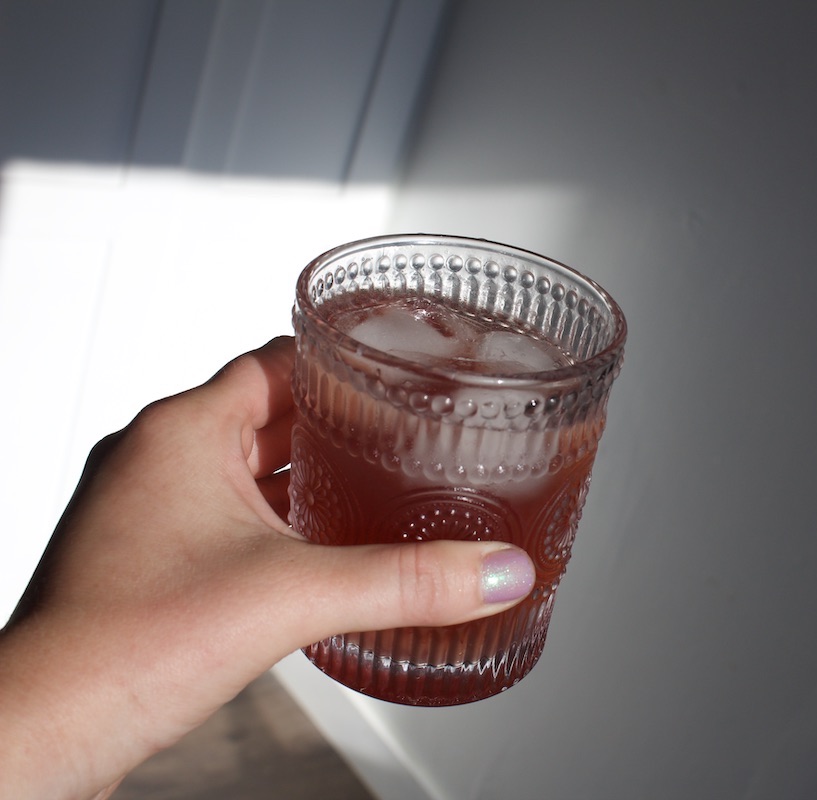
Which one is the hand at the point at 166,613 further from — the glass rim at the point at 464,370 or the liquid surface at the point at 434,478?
the glass rim at the point at 464,370

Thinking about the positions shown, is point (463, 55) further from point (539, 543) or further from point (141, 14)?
point (539, 543)

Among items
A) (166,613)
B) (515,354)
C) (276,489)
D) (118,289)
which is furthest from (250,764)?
(515,354)

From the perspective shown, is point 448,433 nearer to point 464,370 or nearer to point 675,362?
point 464,370

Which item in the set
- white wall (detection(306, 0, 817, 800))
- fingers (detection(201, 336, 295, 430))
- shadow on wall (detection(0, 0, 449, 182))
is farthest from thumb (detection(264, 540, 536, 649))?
shadow on wall (detection(0, 0, 449, 182))

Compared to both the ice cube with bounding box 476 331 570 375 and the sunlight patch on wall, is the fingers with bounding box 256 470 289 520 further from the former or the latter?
the sunlight patch on wall

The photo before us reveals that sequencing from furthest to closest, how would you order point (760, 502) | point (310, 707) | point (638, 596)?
point (310, 707) < point (638, 596) < point (760, 502)

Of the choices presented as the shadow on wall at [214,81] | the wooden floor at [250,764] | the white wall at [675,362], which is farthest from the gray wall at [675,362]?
the wooden floor at [250,764]

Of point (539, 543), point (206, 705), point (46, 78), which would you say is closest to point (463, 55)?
point (46, 78)
